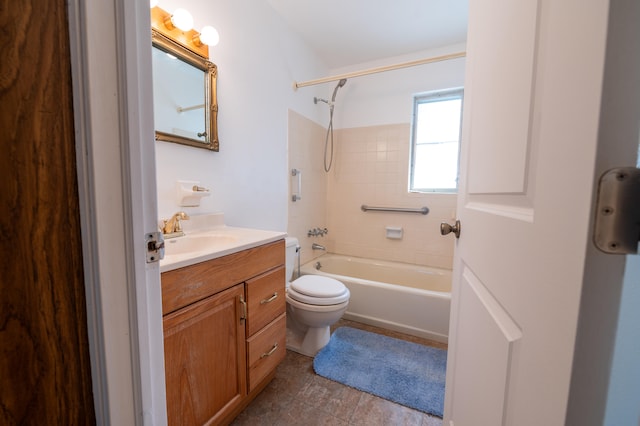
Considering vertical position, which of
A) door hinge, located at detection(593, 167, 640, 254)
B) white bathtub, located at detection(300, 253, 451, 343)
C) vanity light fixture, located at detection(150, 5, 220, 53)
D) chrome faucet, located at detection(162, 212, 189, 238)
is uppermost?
vanity light fixture, located at detection(150, 5, 220, 53)

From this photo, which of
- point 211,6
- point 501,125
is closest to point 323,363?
point 501,125

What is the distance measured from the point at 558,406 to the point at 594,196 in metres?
0.26

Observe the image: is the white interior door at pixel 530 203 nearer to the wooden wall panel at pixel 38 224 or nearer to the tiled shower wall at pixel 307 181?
the wooden wall panel at pixel 38 224

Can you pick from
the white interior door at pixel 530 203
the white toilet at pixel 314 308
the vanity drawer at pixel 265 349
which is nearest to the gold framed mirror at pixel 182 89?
the white toilet at pixel 314 308

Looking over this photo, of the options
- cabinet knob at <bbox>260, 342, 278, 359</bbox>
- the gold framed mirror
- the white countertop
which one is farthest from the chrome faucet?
cabinet knob at <bbox>260, 342, 278, 359</bbox>

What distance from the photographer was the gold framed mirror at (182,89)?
116 centimetres

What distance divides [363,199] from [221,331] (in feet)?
6.56

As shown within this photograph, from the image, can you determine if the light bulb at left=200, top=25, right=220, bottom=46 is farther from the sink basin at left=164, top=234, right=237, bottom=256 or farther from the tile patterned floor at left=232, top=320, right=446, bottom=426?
the tile patterned floor at left=232, top=320, right=446, bottom=426

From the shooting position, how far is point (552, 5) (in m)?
0.35

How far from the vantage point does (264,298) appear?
3.98 ft

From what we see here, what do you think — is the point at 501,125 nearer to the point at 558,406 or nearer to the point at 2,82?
the point at 558,406

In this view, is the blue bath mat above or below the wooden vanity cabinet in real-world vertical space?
below

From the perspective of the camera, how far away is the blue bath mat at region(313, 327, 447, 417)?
1.34 m

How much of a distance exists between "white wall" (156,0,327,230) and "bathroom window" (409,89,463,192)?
123 cm
